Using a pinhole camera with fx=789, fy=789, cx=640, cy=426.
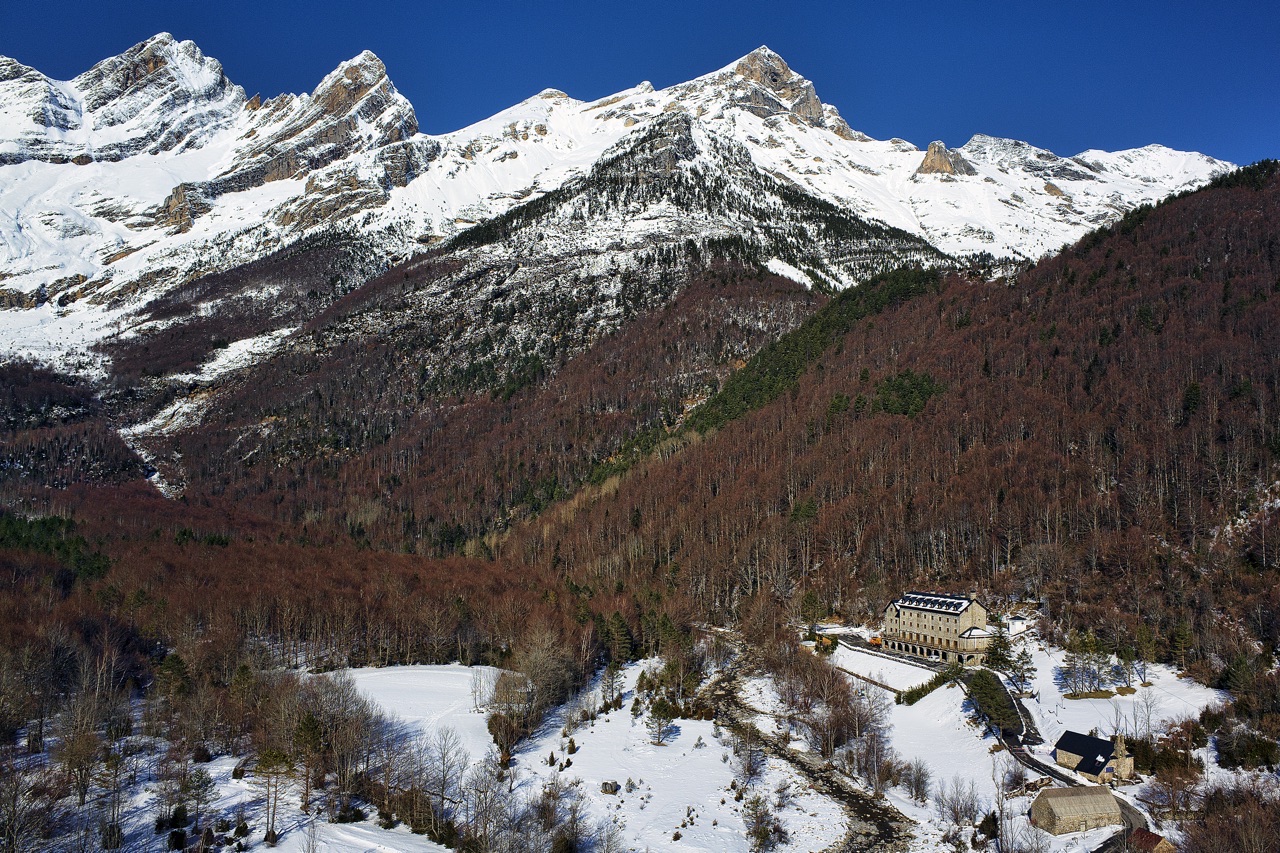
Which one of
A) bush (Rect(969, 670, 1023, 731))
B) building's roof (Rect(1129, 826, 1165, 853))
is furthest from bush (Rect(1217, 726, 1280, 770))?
bush (Rect(969, 670, 1023, 731))

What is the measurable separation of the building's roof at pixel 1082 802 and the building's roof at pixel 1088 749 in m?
2.83

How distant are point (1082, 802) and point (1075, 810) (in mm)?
624

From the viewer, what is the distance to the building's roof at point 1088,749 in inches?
1718

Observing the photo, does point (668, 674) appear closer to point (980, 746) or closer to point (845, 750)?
point (845, 750)

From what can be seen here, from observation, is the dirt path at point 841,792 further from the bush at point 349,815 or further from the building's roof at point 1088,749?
the bush at point 349,815

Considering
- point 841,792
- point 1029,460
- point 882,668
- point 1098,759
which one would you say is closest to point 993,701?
point 1098,759

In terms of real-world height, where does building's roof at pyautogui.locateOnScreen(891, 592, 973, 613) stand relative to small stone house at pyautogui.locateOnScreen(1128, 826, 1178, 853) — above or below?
above

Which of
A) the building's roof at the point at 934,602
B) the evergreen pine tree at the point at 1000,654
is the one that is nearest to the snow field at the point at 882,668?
the evergreen pine tree at the point at 1000,654

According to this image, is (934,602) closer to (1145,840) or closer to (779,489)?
(1145,840)

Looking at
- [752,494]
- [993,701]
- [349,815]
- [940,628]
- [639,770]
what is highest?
[752,494]

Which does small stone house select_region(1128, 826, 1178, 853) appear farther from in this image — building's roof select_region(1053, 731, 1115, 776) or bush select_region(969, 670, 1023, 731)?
bush select_region(969, 670, 1023, 731)

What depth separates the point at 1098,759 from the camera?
4366 centimetres

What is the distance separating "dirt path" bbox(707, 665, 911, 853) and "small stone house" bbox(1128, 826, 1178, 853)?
10.8m

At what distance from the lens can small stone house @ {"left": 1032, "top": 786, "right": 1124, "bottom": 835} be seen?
39688 millimetres
